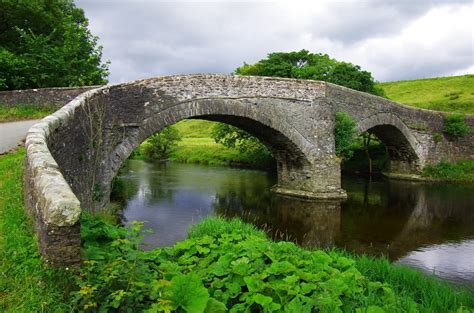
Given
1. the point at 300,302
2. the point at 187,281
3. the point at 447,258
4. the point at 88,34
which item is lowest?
the point at 447,258

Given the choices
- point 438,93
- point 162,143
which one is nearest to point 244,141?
point 162,143

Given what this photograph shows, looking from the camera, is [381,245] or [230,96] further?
[230,96]

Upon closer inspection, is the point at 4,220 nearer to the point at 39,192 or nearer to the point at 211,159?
the point at 39,192

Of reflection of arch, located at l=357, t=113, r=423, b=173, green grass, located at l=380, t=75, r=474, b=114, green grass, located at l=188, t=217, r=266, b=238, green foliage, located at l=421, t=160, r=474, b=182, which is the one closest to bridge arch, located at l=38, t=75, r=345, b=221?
green grass, located at l=188, t=217, r=266, b=238

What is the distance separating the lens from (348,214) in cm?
1494

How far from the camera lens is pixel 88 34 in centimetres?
2186

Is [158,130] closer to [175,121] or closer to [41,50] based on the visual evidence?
[175,121]

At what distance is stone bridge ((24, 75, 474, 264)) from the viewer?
148 inches

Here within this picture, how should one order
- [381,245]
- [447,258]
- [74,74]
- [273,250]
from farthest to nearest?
[74,74], [381,245], [447,258], [273,250]

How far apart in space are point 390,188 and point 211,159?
16.4m

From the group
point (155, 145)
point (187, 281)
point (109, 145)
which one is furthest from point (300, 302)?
point (155, 145)

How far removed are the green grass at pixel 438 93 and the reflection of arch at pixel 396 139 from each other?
14.8 m

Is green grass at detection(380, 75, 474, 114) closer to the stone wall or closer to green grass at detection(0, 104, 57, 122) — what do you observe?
the stone wall

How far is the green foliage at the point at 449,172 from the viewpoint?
963 inches
